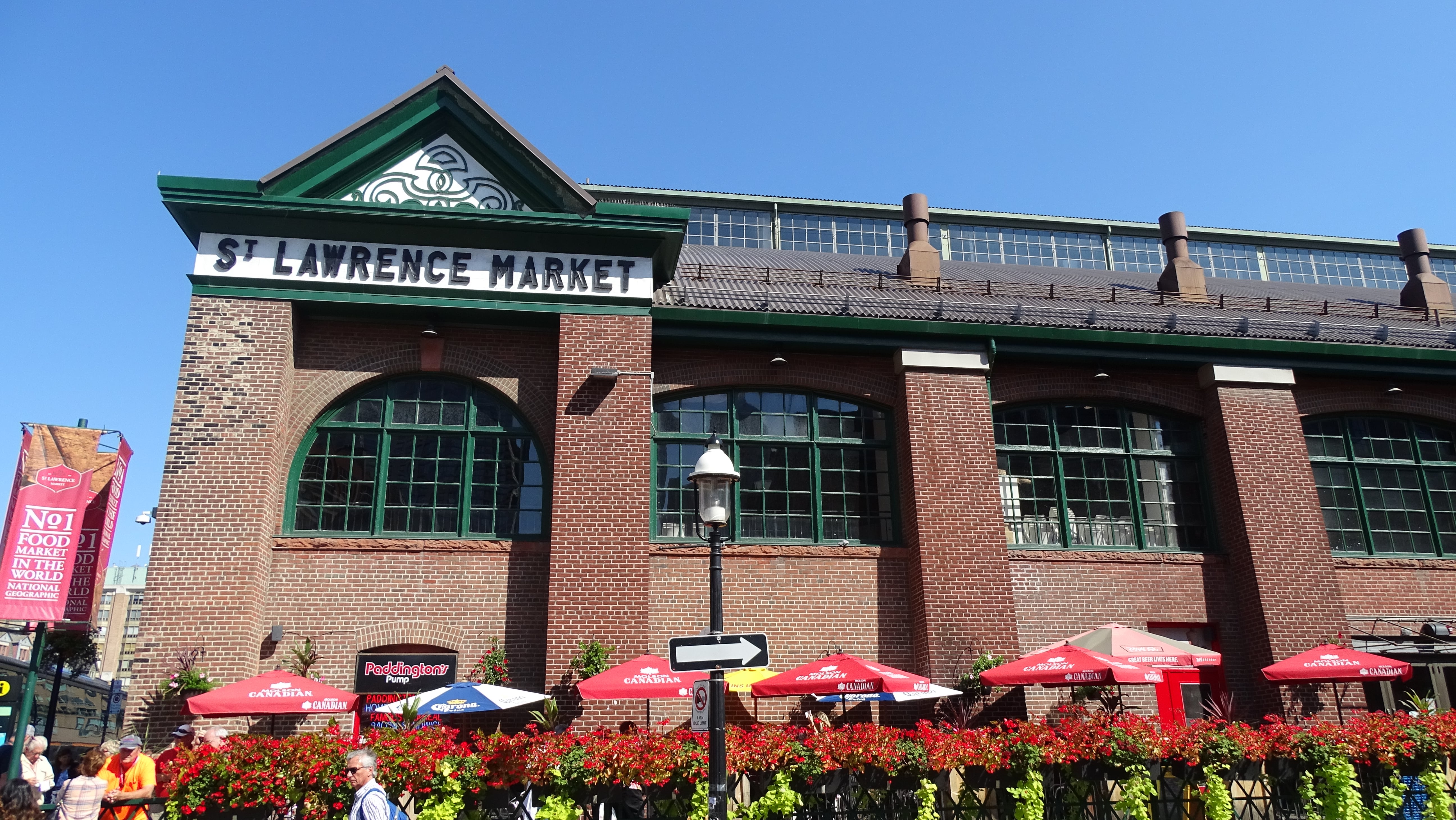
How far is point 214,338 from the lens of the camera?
595 inches

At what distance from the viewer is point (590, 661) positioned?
14094 mm

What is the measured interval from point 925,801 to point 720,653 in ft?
10.5

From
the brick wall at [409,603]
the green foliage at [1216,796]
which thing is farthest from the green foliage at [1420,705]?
the brick wall at [409,603]

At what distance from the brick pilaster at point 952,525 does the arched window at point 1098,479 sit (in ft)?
2.70

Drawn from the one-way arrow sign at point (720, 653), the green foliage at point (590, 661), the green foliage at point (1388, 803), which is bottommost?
the green foliage at point (1388, 803)

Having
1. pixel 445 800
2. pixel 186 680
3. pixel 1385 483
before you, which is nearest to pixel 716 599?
pixel 445 800

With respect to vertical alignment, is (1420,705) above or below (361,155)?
below

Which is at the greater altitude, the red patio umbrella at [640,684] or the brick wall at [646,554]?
the brick wall at [646,554]

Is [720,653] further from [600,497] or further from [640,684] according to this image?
[600,497]

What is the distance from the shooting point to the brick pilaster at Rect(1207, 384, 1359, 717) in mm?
16500

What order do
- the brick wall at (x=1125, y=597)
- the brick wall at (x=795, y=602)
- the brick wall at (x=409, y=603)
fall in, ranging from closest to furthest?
the brick wall at (x=409, y=603)
the brick wall at (x=795, y=602)
the brick wall at (x=1125, y=597)

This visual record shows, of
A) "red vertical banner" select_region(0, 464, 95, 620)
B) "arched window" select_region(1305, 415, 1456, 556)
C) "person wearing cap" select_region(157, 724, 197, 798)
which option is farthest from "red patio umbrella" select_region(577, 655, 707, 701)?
"arched window" select_region(1305, 415, 1456, 556)

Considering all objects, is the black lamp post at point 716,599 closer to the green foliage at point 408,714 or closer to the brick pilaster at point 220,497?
the green foliage at point 408,714

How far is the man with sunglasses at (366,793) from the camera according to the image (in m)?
7.70
